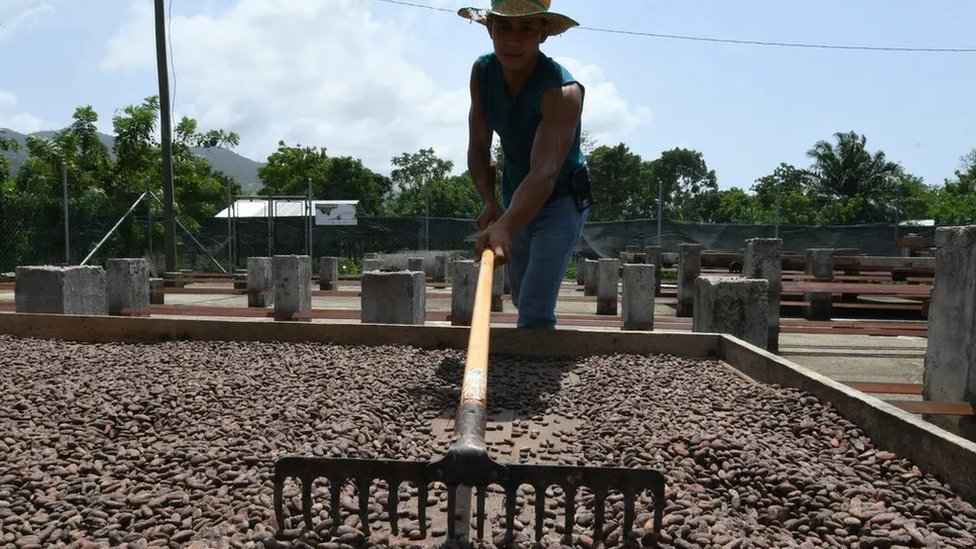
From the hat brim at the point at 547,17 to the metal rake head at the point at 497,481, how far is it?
7.62 feet

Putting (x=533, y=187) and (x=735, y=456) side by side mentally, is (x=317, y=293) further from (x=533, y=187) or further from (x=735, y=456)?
(x=735, y=456)

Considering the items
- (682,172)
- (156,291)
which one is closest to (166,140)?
(156,291)

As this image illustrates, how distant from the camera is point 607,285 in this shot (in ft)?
27.7

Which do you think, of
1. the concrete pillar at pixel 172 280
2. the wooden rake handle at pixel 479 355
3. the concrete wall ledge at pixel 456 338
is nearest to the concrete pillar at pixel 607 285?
the concrete wall ledge at pixel 456 338

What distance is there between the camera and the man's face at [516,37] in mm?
3354

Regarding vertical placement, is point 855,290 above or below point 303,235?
below

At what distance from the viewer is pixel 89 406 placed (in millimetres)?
2715

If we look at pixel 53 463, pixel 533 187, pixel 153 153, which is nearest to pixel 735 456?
pixel 533 187

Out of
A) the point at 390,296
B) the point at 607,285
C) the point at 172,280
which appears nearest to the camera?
the point at 390,296

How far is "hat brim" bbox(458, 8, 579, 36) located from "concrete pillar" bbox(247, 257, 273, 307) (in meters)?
5.76

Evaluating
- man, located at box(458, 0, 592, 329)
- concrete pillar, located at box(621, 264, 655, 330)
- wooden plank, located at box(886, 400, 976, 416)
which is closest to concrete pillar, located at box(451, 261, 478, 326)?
concrete pillar, located at box(621, 264, 655, 330)

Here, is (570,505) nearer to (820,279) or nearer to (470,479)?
(470,479)

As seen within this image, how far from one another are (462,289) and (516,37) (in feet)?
11.1

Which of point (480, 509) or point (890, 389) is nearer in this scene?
point (480, 509)
